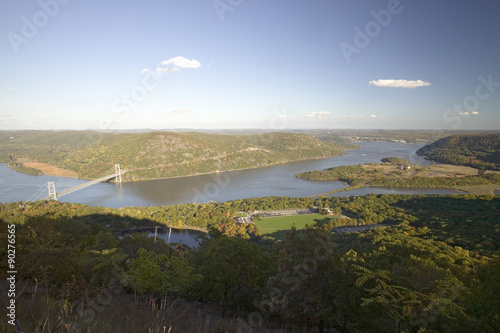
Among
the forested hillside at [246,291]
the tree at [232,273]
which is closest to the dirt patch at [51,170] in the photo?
the forested hillside at [246,291]

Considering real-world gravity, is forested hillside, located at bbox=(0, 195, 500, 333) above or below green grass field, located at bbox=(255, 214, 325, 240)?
above

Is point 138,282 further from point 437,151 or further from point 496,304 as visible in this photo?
point 437,151

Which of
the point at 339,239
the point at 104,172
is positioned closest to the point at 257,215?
the point at 339,239

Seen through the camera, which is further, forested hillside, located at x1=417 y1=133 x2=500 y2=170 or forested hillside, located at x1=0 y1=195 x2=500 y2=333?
forested hillside, located at x1=417 y1=133 x2=500 y2=170
